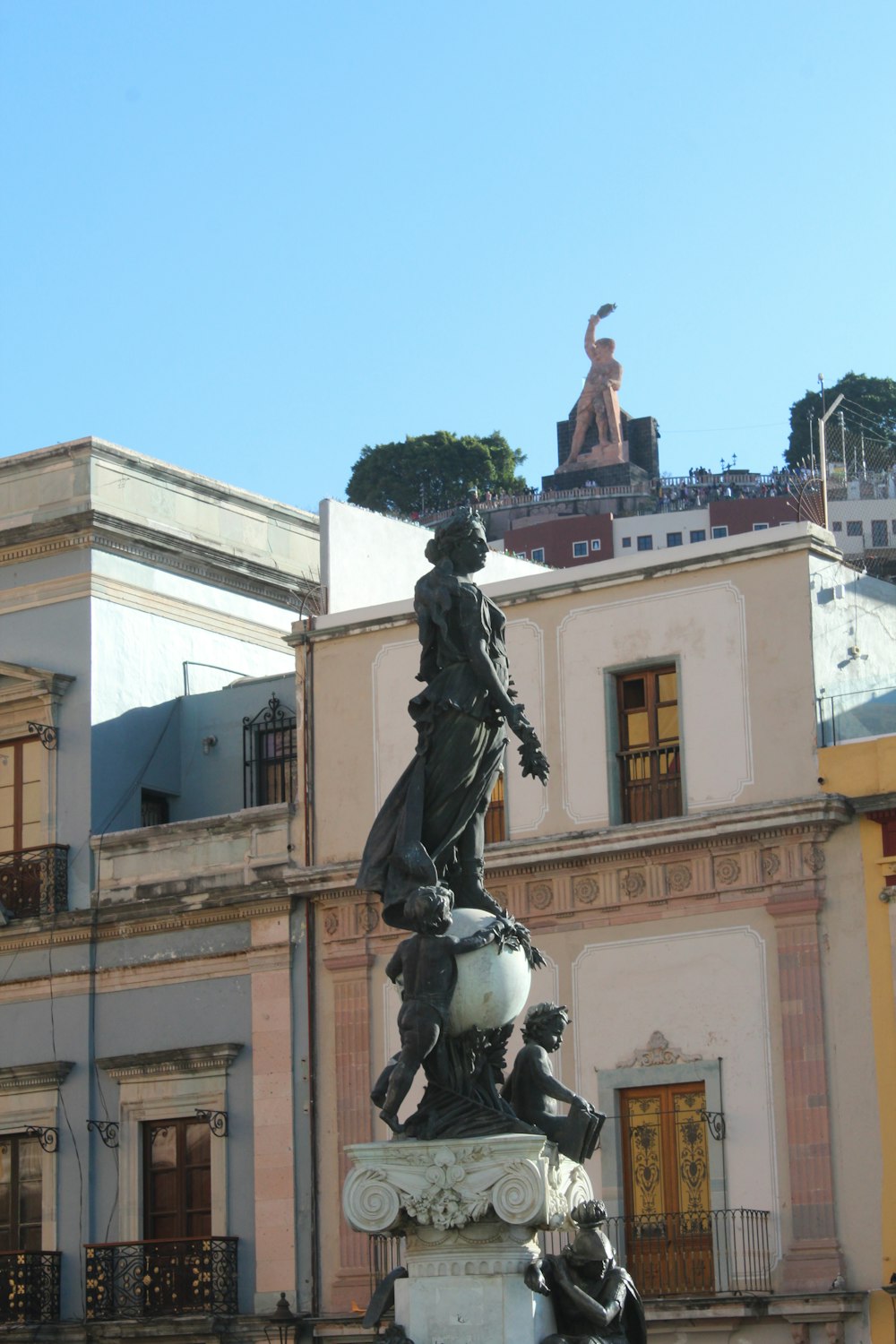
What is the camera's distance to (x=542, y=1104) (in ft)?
41.8

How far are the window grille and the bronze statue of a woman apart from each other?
1915 centimetres

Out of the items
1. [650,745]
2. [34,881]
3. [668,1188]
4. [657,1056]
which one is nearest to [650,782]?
[650,745]

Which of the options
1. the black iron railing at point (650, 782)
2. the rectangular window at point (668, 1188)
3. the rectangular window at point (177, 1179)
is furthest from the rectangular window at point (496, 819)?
the rectangular window at point (177, 1179)

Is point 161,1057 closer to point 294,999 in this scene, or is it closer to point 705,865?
point 294,999

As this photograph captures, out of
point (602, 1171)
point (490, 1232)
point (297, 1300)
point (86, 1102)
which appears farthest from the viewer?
point (86, 1102)

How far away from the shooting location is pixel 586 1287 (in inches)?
482

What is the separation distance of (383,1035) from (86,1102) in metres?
4.04

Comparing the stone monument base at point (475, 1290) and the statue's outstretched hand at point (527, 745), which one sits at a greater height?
the statue's outstretched hand at point (527, 745)

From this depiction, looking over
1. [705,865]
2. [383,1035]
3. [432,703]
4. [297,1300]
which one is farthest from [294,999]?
[432,703]

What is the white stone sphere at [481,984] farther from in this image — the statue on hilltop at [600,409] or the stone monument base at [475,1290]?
the statue on hilltop at [600,409]

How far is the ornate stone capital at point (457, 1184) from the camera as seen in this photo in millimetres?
11938

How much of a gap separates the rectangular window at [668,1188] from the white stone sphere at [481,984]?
14737 mm

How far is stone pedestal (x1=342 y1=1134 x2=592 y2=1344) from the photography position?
1194 cm

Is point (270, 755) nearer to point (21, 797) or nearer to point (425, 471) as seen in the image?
point (21, 797)
